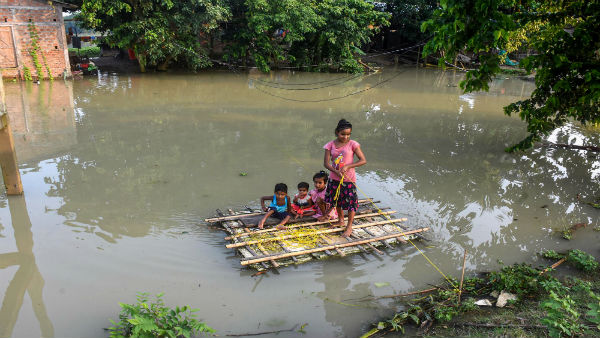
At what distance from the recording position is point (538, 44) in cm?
655

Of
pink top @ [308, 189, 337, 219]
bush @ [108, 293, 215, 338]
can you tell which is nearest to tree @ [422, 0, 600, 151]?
pink top @ [308, 189, 337, 219]

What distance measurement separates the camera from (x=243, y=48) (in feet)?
67.9

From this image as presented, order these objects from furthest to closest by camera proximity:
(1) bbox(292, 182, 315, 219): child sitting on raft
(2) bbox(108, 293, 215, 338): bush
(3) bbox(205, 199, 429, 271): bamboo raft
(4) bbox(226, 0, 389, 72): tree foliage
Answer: (4) bbox(226, 0, 389, 72): tree foliage
(1) bbox(292, 182, 315, 219): child sitting on raft
(3) bbox(205, 199, 429, 271): bamboo raft
(2) bbox(108, 293, 215, 338): bush

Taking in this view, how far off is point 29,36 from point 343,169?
17.0 meters

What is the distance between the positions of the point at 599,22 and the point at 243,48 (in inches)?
681

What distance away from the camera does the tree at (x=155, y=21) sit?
1656cm

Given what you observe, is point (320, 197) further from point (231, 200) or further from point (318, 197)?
point (231, 200)

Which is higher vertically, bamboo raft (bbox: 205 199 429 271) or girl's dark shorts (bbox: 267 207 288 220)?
girl's dark shorts (bbox: 267 207 288 220)

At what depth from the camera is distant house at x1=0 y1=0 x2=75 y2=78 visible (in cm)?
1602

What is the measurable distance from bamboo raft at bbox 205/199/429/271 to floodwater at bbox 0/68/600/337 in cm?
15

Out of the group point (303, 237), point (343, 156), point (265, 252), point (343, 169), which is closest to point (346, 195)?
point (343, 169)

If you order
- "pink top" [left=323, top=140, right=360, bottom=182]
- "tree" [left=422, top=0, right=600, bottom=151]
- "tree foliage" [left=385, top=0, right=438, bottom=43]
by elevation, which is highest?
"tree foliage" [left=385, top=0, right=438, bottom=43]

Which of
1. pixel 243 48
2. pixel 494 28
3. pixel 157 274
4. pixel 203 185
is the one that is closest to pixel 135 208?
pixel 203 185

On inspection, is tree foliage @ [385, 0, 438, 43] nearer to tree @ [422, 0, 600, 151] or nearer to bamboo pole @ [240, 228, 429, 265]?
tree @ [422, 0, 600, 151]
